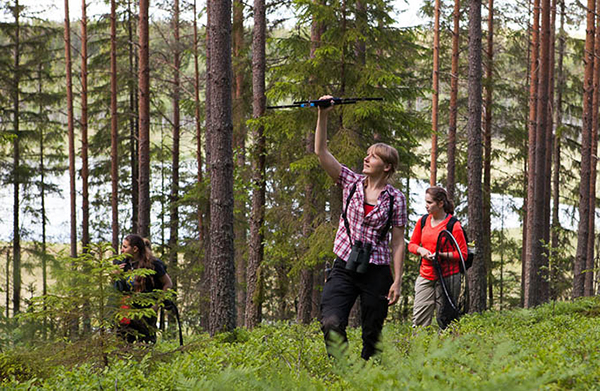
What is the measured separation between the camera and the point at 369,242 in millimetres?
5211

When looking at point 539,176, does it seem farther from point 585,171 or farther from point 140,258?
point 140,258

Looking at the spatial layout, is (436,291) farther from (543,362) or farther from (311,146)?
(311,146)

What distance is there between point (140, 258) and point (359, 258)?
393cm

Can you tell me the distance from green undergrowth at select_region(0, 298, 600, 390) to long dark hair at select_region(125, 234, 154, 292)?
1.85 m

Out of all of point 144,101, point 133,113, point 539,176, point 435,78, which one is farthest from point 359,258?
point 133,113

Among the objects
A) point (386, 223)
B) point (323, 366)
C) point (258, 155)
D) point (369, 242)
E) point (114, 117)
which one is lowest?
point (323, 366)

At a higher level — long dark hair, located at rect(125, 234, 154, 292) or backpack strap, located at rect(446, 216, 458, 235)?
backpack strap, located at rect(446, 216, 458, 235)

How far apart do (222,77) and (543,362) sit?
5903 millimetres

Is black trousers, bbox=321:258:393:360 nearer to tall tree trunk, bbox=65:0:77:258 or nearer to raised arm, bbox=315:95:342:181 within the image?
raised arm, bbox=315:95:342:181

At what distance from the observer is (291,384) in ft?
9.45

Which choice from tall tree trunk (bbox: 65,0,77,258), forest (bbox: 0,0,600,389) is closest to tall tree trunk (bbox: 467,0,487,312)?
forest (bbox: 0,0,600,389)

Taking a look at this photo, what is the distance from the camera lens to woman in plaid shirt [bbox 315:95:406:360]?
5203 mm

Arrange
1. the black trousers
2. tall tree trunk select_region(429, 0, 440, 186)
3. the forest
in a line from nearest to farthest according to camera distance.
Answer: the forest
the black trousers
tall tree trunk select_region(429, 0, 440, 186)

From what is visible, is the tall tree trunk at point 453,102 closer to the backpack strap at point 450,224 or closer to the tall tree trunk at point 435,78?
the tall tree trunk at point 435,78
